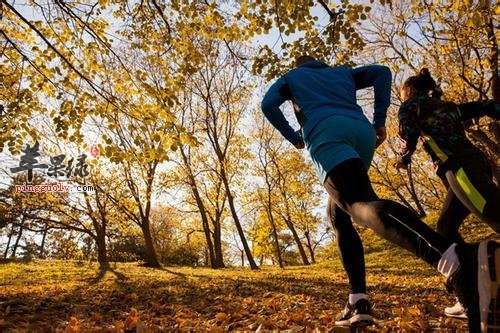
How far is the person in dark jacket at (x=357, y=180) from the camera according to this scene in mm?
1581

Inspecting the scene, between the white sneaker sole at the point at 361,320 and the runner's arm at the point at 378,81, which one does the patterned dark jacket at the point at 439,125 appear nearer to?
the runner's arm at the point at 378,81

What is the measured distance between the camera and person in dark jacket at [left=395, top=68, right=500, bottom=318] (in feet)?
9.02

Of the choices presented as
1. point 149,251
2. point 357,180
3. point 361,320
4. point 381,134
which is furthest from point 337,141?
point 149,251

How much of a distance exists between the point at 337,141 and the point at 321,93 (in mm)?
444

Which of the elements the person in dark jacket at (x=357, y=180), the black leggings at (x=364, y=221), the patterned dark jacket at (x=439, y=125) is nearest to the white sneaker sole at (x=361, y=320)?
the person in dark jacket at (x=357, y=180)

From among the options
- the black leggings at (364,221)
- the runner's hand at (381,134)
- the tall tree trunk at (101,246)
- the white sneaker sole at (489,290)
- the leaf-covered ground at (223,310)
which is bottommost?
the leaf-covered ground at (223,310)

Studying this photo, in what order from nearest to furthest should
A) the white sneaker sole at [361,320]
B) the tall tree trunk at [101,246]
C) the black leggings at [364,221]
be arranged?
the black leggings at [364,221], the white sneaker sole at [361,320], the tall tree trunk at [101,246]

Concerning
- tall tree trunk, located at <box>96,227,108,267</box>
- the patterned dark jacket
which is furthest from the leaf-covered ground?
tall tree trunk, located at <box>96,227,108,267</box>

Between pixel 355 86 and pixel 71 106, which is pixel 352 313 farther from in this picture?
pixel 71 106

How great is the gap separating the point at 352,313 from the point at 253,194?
28.3 m

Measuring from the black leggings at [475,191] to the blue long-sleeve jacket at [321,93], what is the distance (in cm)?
71

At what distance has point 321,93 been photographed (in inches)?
102

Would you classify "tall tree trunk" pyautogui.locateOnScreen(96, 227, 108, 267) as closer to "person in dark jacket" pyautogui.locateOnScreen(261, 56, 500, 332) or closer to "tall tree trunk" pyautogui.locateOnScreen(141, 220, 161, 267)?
"tall tree trunk" pyautogui.locateOnScreen(141, 220, 161, 267)

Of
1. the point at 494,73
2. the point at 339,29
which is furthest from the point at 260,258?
the point at 339,29
